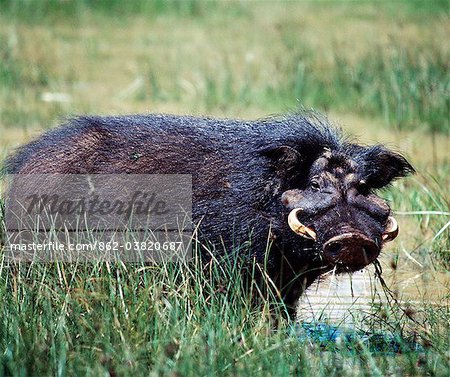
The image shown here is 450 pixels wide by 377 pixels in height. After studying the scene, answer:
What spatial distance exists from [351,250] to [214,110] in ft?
18.0

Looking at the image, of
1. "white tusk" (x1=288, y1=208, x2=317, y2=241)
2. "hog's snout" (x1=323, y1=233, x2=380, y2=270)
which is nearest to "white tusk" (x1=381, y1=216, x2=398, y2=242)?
"hog's snout" (x1=323, y1=233, x2=380, y2=270)

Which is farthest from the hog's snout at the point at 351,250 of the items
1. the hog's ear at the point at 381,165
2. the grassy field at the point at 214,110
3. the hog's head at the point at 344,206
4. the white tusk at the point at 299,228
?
the hog's ear at the point at 381,165

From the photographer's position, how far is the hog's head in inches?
188

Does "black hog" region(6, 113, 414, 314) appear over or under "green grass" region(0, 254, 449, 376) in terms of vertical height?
over

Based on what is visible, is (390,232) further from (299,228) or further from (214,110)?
(214,110)

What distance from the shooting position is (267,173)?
17.4 feet

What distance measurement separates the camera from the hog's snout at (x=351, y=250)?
15.5 ft

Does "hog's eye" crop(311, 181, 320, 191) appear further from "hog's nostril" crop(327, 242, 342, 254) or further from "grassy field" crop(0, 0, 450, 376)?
"grassy field" crop(0, 0, 450, 376)

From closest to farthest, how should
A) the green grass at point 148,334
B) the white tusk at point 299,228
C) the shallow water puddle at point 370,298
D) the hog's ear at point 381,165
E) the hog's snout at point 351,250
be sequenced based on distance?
1. the green grass at point 148,334
2. the hog's snout at point 351,250
3. the white tusk at point 299,228
4. the shallow water puddle at point 370,298
5. the hog's ear at point 381,165

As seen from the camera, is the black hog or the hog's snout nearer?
the hog's snout

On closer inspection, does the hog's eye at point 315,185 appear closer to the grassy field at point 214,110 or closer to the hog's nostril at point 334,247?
the hog's nostril at point 334,247

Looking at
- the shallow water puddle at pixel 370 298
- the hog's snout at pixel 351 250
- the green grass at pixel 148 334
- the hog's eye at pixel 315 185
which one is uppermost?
the hog's eye at pixel 315 185

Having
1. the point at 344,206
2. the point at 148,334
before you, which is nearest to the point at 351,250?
the point at 344,206

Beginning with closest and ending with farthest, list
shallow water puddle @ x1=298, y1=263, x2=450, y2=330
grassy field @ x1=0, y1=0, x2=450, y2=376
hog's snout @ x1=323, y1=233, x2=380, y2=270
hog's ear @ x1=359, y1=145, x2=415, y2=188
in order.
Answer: grassy field @ x1=0, y1=0, x2=450, y2=376 < hog's snout @ x1=323, y1=233, x2=380, y2=270 < shallow water puddle @ x1=298, y1=263, x2=450, y2=330 < hog's ear @ x1=359, y1=145, x2=415, y2=188
